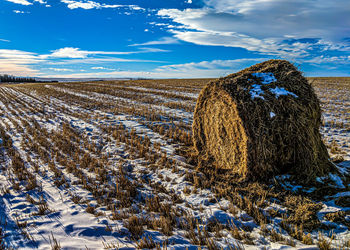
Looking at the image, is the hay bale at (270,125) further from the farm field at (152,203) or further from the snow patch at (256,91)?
the farm field at (152,203)

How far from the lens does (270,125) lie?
14.3 ft

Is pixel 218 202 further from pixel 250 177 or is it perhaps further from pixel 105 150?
pixel 105 150

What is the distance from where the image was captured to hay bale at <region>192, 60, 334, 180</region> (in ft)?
14.4

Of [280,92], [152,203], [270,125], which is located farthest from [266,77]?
[152,203]

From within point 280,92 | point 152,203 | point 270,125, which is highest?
point 280,92

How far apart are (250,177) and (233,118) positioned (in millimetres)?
1357

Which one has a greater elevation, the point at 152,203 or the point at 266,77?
the point at 266,77

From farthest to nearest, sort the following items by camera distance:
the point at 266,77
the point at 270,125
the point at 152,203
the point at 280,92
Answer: the point at 266,77, the point at 280,92, the point at 270,125, the point at 152,203

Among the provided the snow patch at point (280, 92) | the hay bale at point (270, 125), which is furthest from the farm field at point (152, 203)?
the snow patch at point (280, 92)

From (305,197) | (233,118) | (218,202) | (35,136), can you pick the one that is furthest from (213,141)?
(35,136)

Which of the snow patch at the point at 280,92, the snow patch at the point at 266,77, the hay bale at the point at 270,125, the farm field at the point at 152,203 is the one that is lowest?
the farm field at the point at 152,203

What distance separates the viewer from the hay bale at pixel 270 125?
4375 mm

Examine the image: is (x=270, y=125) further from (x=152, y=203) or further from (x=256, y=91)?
(x=152, y=203)

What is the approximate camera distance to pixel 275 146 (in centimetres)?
443
